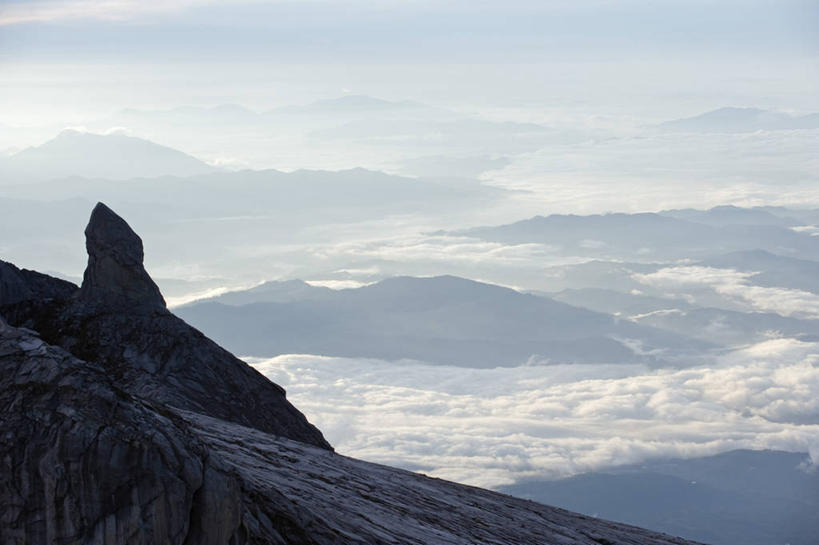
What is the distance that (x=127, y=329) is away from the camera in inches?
1996

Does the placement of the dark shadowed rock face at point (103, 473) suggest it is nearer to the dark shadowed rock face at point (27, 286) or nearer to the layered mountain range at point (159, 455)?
the layered mountain range at point (159, 455)

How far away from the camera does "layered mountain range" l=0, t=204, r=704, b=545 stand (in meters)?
23.6

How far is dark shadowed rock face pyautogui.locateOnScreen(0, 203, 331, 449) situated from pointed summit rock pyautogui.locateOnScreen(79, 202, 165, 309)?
0.04m

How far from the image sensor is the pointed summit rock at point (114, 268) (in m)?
50.1

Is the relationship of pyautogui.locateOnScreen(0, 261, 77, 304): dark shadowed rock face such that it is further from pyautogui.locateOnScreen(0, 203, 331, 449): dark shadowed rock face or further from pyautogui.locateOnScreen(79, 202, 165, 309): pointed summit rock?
pyautogui.locateOnScreen(79, 202, 165, 309): pointed summit rock

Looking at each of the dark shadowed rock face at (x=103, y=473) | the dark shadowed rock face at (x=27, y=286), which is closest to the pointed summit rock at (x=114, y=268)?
the dark shadowed rock face at (x=27, y=286)

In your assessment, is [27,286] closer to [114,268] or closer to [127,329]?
[114,268]

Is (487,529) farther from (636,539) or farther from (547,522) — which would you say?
(636,539)

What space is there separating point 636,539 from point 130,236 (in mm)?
29169

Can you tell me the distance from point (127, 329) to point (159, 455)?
27.7m

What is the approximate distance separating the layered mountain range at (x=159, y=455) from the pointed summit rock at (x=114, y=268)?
65 millimetres

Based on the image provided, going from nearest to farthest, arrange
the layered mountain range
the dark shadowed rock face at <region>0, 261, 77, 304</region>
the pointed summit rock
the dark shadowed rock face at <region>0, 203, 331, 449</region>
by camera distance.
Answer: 1. the layered mountain range
2. the dark shadowed rock face at <region>0, 203, 331, 449</region>
3. the pointed summit rock
4. the dark shadowed rock face at <region>0, 261, 77, 304</region>

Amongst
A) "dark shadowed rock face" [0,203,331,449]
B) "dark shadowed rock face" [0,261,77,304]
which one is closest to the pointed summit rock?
"dark shadowed rock face" [0,203,331,449]

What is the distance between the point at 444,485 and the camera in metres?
54.4
